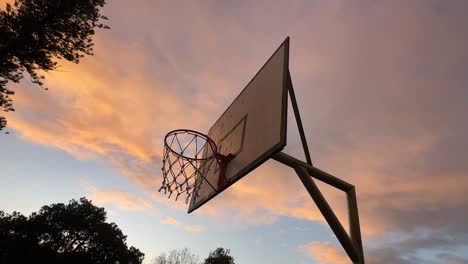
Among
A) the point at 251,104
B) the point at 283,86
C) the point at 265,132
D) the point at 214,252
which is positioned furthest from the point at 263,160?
the point at 214,252

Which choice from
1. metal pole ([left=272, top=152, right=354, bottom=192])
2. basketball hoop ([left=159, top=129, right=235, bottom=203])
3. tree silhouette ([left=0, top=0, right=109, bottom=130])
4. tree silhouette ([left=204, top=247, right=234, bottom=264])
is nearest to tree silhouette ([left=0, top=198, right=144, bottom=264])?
tree silhouette ([left=204, top=247, right=234, bottom=264])

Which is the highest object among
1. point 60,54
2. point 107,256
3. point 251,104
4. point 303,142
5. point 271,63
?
point 60,54

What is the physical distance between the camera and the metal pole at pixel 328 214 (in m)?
5.43

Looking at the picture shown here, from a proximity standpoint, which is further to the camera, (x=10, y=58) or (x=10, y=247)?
(x=10, y=247)

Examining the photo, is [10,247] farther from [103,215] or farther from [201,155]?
[201,155]

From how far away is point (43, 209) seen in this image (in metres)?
37.4

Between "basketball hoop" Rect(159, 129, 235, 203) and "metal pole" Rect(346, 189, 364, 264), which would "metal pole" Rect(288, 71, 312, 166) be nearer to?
"metal pole" Rect(346, 189, 364, 264)

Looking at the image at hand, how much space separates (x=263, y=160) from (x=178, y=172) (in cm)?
311

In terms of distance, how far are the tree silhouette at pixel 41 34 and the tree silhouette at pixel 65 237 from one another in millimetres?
26525

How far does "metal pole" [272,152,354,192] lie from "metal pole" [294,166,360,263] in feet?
0.45

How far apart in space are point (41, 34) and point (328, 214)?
1377 centimetres

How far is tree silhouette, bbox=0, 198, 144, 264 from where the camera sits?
111 ft

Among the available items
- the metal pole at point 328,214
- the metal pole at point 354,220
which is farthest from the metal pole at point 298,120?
the metal pole at point 354,220

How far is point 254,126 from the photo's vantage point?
5.83 meters
